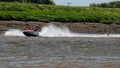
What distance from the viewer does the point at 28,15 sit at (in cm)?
9488

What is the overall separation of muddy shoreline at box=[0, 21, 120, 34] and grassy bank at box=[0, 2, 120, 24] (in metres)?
2.31

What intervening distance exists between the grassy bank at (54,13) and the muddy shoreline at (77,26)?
2.31m

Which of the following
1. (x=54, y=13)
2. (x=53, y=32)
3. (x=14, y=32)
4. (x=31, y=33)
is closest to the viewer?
(x=31, y=33)

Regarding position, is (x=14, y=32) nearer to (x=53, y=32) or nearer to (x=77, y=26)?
(x=53, y=32)

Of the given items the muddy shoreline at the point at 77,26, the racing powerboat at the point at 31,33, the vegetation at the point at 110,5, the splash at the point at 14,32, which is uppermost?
the racing powerboat at the point at 31,33

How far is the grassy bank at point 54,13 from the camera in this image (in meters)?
94.6

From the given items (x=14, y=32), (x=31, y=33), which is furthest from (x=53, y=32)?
(x=31, y=33)

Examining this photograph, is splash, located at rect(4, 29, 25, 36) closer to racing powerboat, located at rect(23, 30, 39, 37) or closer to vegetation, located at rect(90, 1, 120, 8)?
racing powerboat, located at rect(23, 30, 39, 37)

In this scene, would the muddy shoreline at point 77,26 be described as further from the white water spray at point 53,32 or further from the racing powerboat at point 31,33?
the racing powerboat at point 31,33

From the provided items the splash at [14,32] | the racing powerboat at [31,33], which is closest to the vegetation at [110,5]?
the splash at [14,32]

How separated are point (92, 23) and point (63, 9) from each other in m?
10.2

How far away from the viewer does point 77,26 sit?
9294 cm

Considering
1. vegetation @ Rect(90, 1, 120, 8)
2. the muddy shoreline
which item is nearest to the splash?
the muddy shoreline

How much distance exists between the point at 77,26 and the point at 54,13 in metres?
9.21
